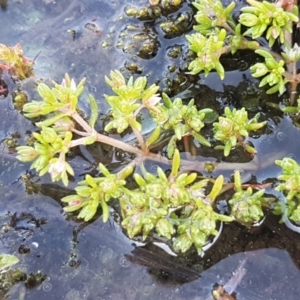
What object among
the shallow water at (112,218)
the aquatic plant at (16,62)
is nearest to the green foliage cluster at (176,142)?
the shallow water at (112,218)

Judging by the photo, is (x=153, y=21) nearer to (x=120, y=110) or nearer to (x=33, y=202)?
(x=120, y=110)

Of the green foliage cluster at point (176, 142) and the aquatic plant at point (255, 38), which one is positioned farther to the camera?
the aquatic plant at point (255, 38)

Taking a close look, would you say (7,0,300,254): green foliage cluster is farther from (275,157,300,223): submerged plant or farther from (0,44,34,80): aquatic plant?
(0,44,34,80): aquatic plant

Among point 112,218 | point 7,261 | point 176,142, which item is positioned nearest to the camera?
point 7,261

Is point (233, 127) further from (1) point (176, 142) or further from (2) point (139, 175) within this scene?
(2) point (139, 175)

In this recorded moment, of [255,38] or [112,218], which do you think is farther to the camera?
[255,38]

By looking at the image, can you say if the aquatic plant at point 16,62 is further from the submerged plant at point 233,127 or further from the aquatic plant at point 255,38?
the submerged plant at point 233,127

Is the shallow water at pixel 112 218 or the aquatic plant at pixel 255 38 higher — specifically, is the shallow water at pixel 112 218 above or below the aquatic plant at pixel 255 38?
below

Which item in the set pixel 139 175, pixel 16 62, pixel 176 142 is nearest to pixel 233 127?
pixel 176 142
